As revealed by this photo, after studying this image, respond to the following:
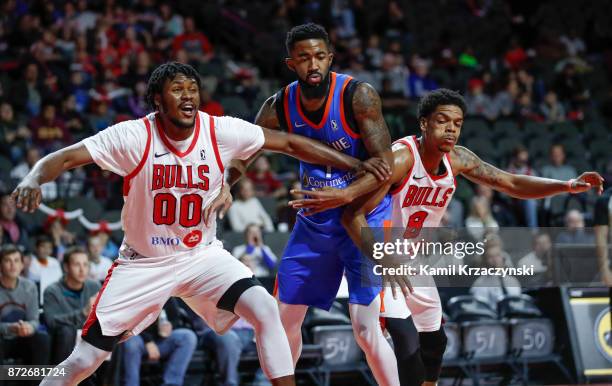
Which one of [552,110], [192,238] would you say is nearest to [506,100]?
[552,110]

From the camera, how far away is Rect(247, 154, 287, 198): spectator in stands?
11.5m

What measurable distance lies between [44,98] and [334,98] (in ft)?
24.3

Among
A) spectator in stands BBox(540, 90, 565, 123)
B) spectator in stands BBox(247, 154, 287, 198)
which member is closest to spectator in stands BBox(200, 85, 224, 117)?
spectator in stands BBox(247, 154, 287, 198)

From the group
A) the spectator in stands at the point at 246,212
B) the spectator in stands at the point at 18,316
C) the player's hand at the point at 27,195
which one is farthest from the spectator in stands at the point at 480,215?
the player's hand at the point at 27,195

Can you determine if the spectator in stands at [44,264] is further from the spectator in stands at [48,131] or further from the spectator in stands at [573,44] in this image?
the spectator in stands at [573,44]

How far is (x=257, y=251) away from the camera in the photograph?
30.5 feet

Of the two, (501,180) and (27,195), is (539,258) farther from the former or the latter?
(27,195)

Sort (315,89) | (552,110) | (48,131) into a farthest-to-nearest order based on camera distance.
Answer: (552,110) → (48,131) → (315,89)

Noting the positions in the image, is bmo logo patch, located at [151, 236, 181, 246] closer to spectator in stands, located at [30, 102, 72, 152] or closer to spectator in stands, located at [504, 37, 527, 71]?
spectator in stands, located at [30, 102, 72, 152]

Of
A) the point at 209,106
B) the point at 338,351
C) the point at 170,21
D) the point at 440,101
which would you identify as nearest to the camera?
the point at 440,101

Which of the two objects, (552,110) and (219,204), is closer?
(219,204)

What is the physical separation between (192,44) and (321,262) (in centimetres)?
923

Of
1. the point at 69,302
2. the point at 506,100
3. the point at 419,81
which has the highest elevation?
the point at 419,81

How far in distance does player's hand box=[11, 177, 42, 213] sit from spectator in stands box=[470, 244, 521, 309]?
513 cm
